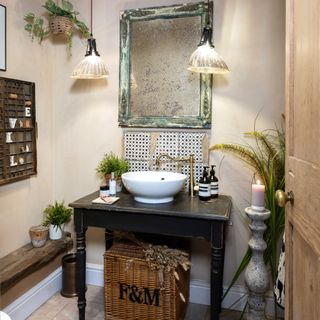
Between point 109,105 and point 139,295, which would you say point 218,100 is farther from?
point 139,295

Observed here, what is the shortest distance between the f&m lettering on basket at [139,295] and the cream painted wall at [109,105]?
0.46 metres

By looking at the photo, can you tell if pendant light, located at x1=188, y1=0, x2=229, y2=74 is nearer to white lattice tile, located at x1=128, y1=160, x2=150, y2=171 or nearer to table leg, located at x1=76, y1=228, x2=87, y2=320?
white lattice tile, located at x1=128, y1=160, x2=150, y2=171

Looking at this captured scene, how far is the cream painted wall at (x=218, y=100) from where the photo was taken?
1.95m

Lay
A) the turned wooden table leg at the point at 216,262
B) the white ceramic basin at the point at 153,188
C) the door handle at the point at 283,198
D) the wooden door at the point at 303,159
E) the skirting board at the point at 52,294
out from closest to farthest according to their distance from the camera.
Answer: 1. the wooden door at the point at 303,159
2. the door handle at the point at 283,198
3. the turned wooden table leg at the point at 216,262
4. the white ceramic basin at the point at 153,188
5. the skirting board at the point at 52,294

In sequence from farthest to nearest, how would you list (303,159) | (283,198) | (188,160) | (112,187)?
(188,160), (112,187), (283,198), (303,159)

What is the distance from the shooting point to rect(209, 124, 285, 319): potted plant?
184cm

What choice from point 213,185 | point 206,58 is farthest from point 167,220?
point 206,58

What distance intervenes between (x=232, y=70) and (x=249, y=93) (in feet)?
0.63

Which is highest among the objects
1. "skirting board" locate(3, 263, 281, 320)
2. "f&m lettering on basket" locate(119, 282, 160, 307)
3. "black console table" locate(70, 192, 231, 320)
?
"black console table" locate(70, 192, 231, 320)

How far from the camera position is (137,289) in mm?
1833

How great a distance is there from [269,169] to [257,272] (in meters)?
0.61

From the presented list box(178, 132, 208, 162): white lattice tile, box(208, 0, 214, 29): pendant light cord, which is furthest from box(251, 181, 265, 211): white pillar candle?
box(208, 0, 214, 29): pendant light cord

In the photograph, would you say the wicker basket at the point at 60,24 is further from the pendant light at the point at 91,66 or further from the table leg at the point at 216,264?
the table leg at the point at 216,264

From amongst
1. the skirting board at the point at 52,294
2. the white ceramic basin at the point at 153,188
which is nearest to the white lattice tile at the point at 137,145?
the white ceramic basin at the point at 153,188
